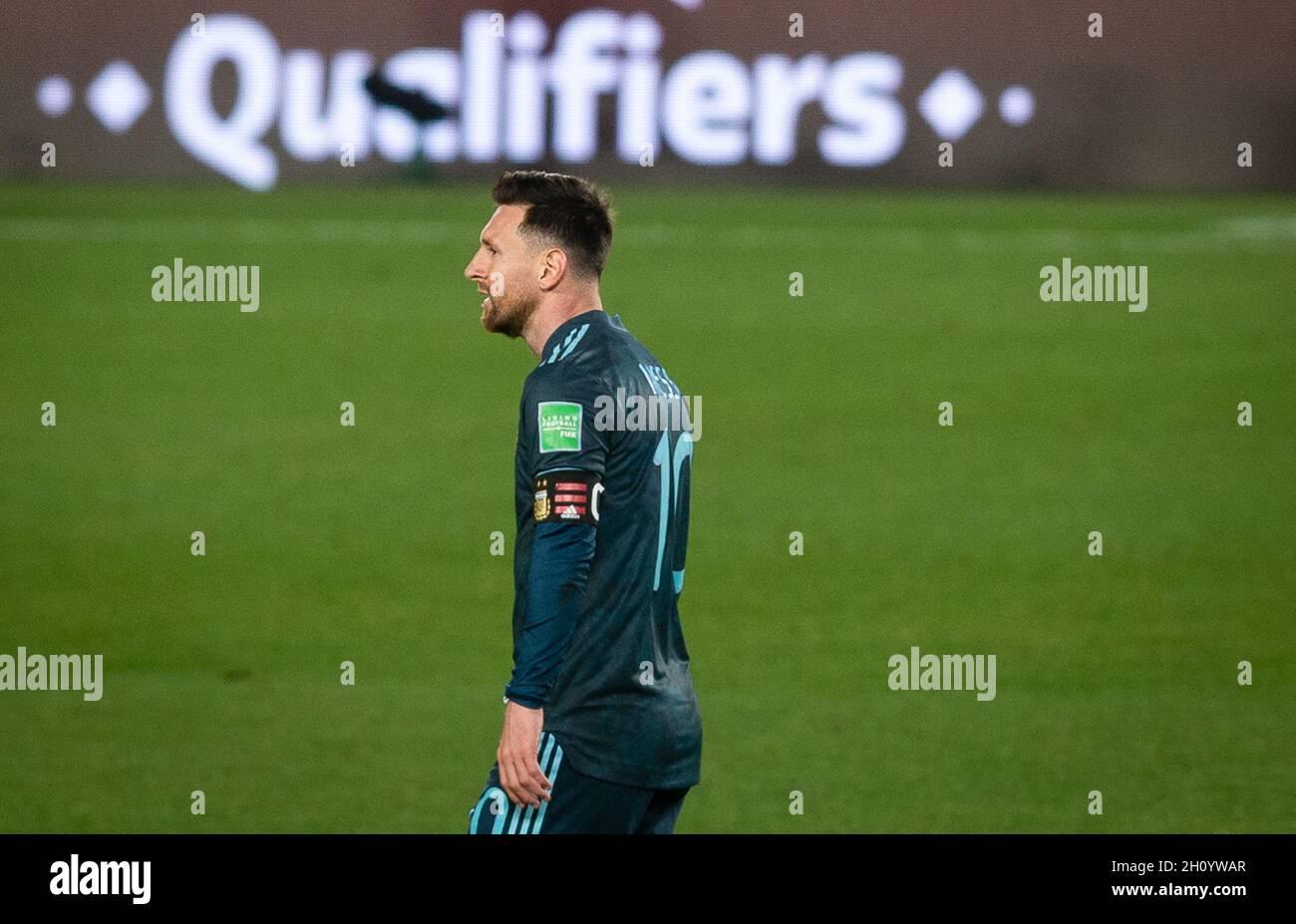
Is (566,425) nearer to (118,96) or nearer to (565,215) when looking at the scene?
(565,215)

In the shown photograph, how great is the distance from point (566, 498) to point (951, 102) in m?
28.6

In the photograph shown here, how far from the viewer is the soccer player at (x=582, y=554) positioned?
14.3ft

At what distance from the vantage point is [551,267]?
4.64m

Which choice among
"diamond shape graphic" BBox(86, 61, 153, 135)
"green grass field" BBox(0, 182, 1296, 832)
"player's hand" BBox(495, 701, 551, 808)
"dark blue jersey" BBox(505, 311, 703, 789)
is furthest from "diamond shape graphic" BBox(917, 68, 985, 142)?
"player's hand" BBox(495, 701, 551, 808)

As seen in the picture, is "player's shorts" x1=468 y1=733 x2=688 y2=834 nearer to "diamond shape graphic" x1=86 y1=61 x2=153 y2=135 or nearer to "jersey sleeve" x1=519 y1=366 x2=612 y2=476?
"jersey sleeve" x1=519 y1=366 x2=612 y2=476

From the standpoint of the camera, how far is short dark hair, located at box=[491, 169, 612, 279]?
464 cm

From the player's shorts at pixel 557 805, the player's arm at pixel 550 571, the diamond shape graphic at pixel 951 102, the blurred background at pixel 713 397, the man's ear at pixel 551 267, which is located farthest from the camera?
the diamond shape graphic at pixel 951 102

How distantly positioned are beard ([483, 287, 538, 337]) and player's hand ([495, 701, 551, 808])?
911 millimetres

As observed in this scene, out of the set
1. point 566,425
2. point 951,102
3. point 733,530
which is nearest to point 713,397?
point 733,530

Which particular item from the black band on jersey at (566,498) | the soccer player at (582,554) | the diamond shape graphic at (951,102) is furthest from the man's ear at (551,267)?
the diamond shape graphic at (951,102)

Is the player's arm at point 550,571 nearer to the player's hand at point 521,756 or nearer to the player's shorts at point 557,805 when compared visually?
the player's hand at point 521,756

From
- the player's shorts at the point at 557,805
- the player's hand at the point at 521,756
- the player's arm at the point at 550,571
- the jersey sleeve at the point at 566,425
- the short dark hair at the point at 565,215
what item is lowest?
the player's shorts at the point at 557,805

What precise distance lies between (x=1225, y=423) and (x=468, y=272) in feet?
39.4

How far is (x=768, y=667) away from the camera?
952cm
